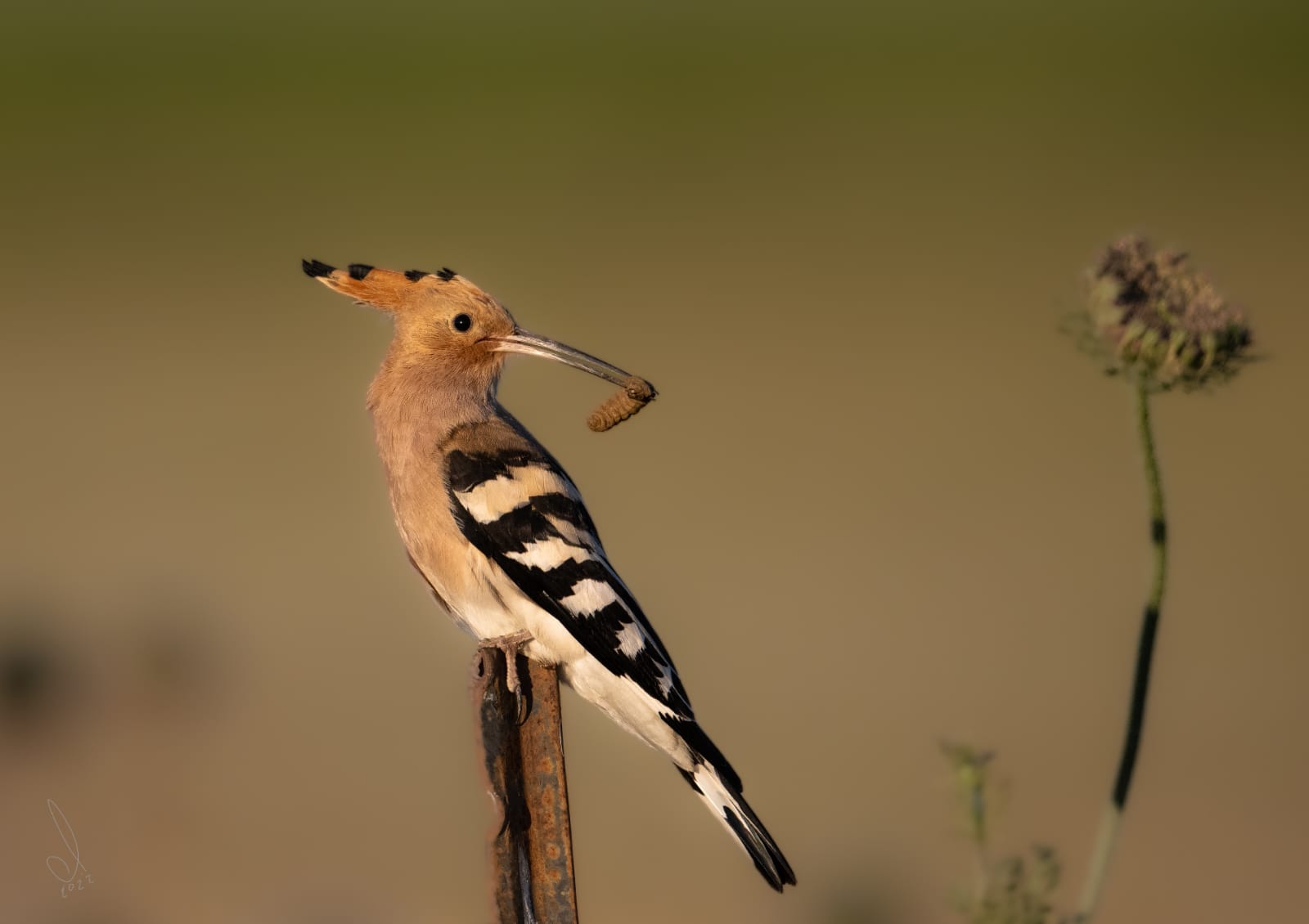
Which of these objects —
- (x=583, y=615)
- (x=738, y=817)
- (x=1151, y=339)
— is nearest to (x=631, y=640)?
(x=583, y=615)

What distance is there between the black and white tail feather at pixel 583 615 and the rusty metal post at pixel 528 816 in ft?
2.03

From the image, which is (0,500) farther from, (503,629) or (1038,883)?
(1038,883)

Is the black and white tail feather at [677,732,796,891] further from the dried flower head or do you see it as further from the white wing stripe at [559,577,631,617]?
the dried flower head

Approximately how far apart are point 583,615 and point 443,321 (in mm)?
809

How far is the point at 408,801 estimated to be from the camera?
590 cm

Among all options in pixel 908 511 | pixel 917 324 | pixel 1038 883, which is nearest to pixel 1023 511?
pixel 908 511

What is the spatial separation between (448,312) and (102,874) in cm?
252

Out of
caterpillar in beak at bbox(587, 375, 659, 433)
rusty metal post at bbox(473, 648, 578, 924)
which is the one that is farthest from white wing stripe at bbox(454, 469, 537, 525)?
rusty metal post at bbox(473, 648, 578, 924)

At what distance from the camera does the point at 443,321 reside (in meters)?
3.40

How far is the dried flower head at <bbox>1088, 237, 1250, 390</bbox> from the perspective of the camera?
2764 millimetres
